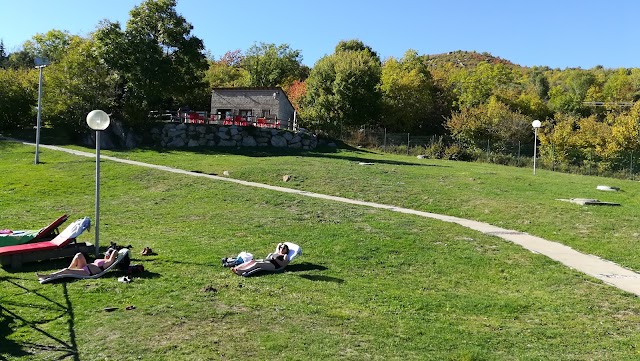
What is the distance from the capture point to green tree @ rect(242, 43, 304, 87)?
2331 inches

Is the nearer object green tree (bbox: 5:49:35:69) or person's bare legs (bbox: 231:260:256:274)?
person's bare legs (bbox: 231:260:256:274)

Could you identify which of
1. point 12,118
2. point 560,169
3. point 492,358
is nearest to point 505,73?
point 560,169

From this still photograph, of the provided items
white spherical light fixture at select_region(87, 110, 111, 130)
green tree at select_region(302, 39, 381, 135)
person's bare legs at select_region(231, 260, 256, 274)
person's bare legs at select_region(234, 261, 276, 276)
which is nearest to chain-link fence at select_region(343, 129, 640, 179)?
green tree at select_region(302, 39, 381, 135)

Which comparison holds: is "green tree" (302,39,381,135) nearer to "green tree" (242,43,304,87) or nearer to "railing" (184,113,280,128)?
"railing" (184,113,280,128)

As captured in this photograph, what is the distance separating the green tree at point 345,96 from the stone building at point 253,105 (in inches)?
101

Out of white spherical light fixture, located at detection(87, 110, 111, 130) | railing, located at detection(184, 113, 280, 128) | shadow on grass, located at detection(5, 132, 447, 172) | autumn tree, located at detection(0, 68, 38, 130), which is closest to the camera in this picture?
white spherical light fixture, located at detection(87, 110, 111, 130)

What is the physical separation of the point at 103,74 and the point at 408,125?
25040 millimetres

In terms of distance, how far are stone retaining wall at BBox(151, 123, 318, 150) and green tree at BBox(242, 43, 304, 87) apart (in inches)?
1016

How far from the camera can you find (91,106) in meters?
32.2

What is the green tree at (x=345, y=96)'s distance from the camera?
4081cm

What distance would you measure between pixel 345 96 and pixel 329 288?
34.6 metres

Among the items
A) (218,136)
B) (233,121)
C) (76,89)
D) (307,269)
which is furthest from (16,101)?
(307,269)

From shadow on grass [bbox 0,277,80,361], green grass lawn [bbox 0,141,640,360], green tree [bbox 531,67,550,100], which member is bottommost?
shadow on grass [bbox 0,277,80,361]

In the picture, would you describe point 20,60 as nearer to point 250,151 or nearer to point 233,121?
point 233,121
